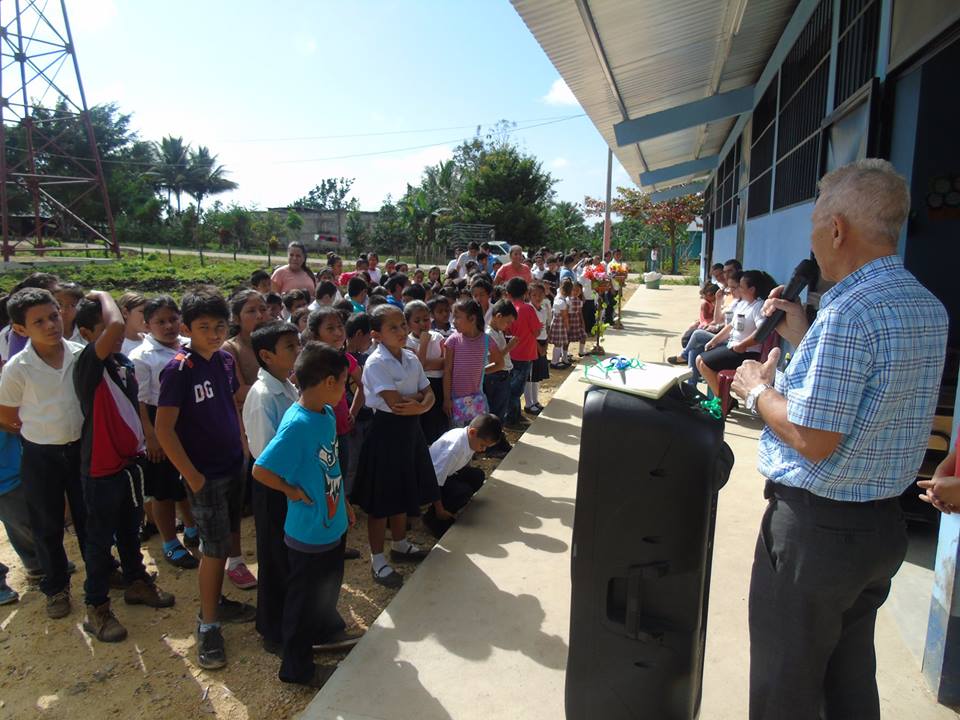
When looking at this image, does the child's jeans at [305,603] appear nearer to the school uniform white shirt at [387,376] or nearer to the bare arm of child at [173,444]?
the bare arm of child at [173,444]

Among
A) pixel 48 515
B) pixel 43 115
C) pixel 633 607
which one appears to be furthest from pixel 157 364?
pixel 43 115

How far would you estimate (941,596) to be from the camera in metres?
2.43

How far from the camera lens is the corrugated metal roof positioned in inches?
217

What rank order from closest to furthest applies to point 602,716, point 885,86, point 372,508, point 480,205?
1. point 602,716
2. point 372,508
3. point 885,86
4. point 480,205

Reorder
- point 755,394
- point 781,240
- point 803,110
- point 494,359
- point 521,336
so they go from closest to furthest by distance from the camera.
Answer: point 755,394
point 494,359
point 521,336
point 803,110
point 781,240

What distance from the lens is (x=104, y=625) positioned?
9.99ft

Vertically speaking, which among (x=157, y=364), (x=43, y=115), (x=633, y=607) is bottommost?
(x=633, y=607)

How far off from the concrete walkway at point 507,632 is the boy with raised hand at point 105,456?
130cm

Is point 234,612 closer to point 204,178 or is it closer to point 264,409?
point 264,409

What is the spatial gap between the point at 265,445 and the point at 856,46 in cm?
530

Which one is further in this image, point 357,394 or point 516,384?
point 516,384

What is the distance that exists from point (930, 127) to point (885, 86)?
Answer: 0.49m

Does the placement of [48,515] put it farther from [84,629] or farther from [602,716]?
[602,716]

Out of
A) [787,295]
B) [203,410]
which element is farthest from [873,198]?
[203,410]
